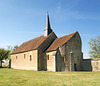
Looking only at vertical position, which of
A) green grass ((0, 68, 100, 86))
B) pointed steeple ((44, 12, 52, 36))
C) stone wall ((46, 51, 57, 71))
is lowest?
green grass ((0, 68, 100, 86))

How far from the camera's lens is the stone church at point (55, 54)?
84.7 ft

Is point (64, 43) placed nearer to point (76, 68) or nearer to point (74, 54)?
point (74, 54)

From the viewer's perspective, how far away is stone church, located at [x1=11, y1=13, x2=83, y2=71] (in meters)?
25.8

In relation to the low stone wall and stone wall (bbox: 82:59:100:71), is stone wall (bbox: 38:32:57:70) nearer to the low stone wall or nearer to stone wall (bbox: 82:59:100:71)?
stone wall (bbox: 82:59:100:71)

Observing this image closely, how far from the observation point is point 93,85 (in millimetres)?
10469


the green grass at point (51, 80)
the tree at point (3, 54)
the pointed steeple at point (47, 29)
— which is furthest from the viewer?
the tree at point (3, 54)

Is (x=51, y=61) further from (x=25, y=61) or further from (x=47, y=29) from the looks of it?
(x=47, y=29)

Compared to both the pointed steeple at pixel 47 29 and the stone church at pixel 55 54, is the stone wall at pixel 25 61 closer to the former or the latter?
the stone church at pixel 55 54

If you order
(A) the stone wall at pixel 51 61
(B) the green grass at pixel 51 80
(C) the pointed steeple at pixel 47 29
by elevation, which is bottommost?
(B) the green grass at pixel 51 80

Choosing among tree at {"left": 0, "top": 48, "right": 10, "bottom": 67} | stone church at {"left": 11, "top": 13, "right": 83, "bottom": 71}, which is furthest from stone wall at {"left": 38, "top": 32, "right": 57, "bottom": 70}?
tree at {"left": 0, "top": 48, "right": 10, "bottom": 67}

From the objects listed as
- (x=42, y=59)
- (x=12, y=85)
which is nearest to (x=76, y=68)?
(x=42, y=59)

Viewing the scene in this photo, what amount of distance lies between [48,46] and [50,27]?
20.5ft

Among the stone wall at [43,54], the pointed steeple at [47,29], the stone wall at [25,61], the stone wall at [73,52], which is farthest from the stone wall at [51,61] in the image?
the pointed steeple at [47,29]

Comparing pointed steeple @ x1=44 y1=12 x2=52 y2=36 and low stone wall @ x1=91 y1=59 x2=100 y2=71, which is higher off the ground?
pointed steeple @ x1=44 y1=12 x2=52 y2=36
